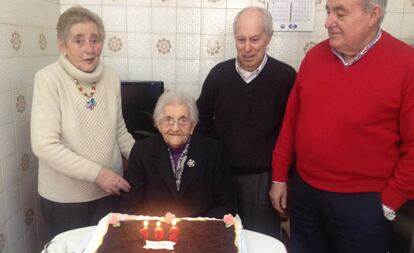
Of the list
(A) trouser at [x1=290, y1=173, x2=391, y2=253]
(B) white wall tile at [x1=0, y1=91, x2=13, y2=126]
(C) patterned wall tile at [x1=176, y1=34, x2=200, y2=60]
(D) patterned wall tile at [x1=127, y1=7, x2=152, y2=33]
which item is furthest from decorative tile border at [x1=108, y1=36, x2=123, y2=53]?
(A) trouser at [x1=290, y1=173, x2=391, y2=253]

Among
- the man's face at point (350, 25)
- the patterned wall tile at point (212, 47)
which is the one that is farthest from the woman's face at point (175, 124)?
the patterned wall tile at point (212, 47)

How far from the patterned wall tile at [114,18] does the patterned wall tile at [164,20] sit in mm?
216

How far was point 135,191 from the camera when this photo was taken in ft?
5.68

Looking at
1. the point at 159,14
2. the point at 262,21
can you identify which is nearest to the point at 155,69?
the point at 159,14

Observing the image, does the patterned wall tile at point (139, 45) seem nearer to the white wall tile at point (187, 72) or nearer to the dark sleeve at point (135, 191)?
the white wall tile at point (187, 72)

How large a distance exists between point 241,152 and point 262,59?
1.60ft

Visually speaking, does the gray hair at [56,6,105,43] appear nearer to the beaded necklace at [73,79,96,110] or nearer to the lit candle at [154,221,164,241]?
the beaded necklace at [73,79,96,110]

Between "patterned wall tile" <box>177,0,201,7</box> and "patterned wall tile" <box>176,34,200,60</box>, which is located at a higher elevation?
"patterned wall tile" <box>177,0,201,7</box>

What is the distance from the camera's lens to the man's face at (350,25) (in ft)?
4.87

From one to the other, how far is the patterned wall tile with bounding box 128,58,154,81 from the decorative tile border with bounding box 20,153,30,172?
936 millimetres

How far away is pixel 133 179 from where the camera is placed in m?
1.75

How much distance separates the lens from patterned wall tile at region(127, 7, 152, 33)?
265 centimetres

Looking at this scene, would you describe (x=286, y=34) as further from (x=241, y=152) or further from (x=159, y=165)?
(x=159, y=165)

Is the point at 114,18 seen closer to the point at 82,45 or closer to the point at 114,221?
the point at 82,45
